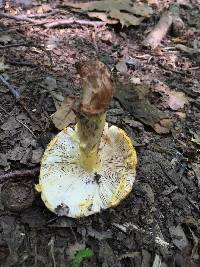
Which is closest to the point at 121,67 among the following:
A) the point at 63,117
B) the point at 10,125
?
the point at 63,117

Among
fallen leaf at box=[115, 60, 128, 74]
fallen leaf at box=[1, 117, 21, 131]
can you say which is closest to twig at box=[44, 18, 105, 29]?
fallen leaf at box=[115, 60, 128, 74]

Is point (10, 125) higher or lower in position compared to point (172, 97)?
lower

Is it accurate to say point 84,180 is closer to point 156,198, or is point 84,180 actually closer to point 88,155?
point 88,155

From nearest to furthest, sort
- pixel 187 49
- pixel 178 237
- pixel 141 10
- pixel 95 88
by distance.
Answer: pixel 95 88 < pixel 178 237 < pixel 187 49 < pixel 141 10

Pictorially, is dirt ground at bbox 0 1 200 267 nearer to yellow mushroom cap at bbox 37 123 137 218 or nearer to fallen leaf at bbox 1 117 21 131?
fallen leaf at bbox 1 117 21 131

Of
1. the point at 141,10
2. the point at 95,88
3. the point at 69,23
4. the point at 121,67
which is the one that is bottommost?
the point at 121,67

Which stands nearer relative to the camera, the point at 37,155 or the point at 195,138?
the point at 37,155

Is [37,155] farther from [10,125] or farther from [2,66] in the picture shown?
[2,66]
